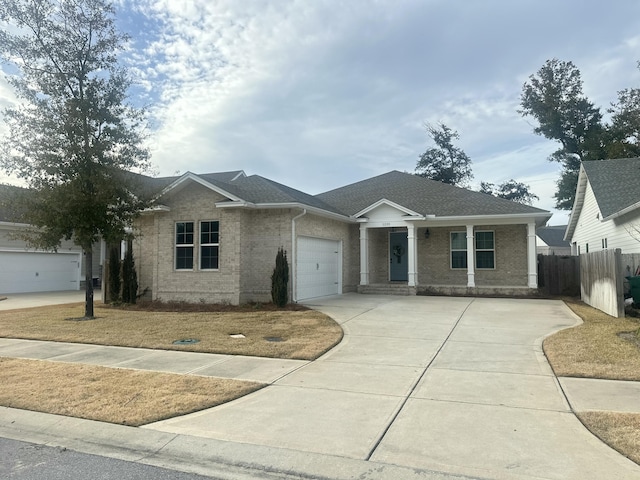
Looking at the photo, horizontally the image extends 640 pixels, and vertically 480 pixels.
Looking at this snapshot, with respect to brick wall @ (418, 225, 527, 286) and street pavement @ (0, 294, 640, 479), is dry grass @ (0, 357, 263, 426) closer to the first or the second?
street pavement @ (0, 294, 640, 479)

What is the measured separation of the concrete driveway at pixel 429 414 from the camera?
3938 mm

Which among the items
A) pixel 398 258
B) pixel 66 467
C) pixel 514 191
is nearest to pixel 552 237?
pixel 514 191

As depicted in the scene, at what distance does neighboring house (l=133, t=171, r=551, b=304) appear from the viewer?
1520 cm

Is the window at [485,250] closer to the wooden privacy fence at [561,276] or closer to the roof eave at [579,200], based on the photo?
the wooden privacy fence at [561,276]

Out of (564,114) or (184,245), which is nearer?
(184,245)

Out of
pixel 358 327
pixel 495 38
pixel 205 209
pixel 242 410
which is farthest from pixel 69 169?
pixel 495 38

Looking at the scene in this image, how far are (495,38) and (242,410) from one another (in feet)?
45.1

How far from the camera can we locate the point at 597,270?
13578 millimetres

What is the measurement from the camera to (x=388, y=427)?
468cm

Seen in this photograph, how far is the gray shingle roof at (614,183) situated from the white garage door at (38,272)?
87.0ft

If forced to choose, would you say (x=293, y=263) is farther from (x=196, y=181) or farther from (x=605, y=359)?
(x=605, y=359)

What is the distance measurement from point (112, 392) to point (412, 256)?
14.5m

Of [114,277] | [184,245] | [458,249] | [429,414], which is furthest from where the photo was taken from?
[458,249]

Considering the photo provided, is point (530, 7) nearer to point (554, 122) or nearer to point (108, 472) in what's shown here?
point (108, 472)
